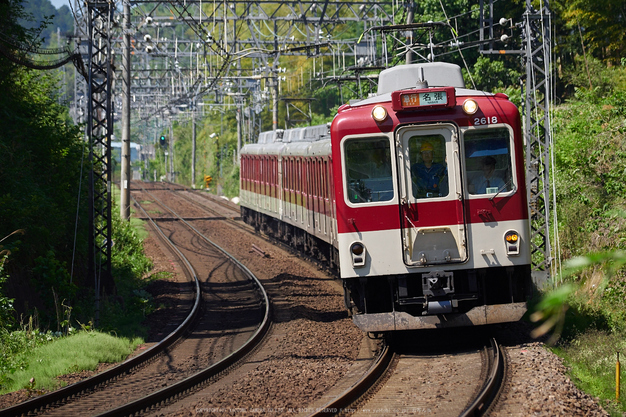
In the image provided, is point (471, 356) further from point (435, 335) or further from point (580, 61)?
point (580, 61)

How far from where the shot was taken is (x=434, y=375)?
7609 millimetres

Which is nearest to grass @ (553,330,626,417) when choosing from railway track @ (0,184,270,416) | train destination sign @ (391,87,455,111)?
train destination sign @ (391,87,455,111)

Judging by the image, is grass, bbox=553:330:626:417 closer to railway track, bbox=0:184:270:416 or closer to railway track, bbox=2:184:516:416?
railway track, bbox=2:184:516:416

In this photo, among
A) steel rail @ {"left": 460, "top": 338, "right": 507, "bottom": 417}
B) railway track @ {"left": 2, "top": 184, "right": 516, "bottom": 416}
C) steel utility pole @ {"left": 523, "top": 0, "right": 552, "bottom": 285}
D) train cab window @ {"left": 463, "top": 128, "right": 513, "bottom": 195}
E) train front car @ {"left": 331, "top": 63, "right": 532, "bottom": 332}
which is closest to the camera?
steel rail @ {"left": 460, "top": 338, "right": 507, "bottom": 417}

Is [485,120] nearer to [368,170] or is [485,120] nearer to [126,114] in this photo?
[368,170]

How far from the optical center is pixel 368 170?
8.70 meters

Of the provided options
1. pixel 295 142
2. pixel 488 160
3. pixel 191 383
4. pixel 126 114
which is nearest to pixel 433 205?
pixel 488 160

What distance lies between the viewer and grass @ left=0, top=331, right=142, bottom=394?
27.3 ft

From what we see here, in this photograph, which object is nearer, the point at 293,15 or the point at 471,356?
the point at 471,356

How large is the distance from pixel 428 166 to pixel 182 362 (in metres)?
4.09

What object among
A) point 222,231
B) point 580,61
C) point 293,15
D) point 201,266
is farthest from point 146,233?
point 580,61

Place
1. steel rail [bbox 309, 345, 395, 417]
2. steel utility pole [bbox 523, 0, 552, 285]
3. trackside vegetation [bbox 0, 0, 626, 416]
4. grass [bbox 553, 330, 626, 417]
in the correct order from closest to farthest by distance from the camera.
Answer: steel rail [bbox 309, 345, 395, 417], grass [bbox 553, 330, 626, 417], trackside vegetation [bbox 0, 0, 626, 416], steel utility pole [bbox 523, 0, 552, 285]

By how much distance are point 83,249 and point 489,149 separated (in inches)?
390

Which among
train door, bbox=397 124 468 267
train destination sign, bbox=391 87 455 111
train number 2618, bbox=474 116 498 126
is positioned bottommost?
train door, bbox=397 124 468 267
